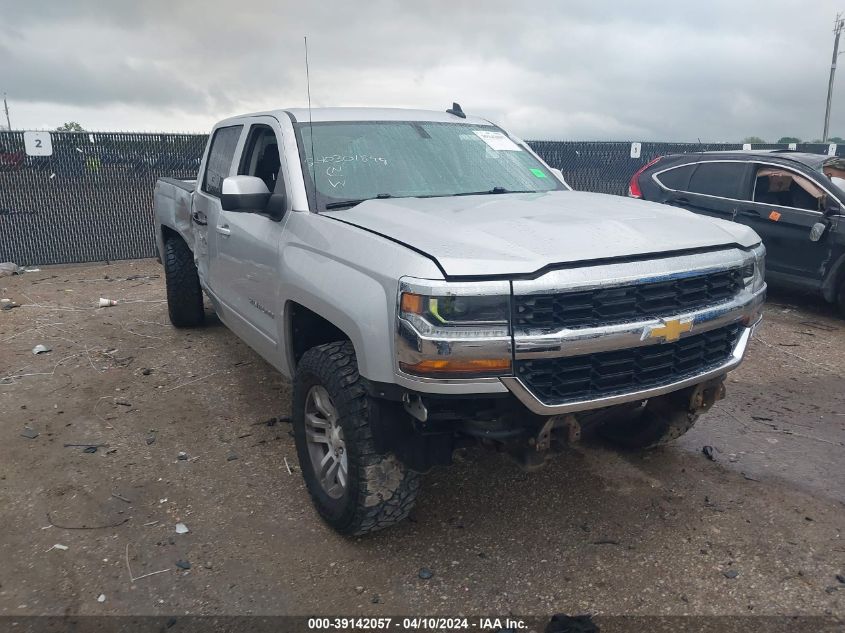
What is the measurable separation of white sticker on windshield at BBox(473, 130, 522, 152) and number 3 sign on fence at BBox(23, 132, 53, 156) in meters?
8.18

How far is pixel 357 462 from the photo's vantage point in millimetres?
2777

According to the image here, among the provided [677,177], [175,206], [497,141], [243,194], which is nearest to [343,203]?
[243,194]

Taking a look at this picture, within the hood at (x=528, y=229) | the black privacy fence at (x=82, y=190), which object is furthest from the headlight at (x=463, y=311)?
the black privacy fence at (x=82, y=190)

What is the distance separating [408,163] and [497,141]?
0.84 meters

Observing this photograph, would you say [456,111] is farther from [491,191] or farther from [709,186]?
[709,186]

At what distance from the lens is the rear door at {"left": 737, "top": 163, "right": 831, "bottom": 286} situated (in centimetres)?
685

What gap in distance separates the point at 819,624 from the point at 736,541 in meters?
0.55

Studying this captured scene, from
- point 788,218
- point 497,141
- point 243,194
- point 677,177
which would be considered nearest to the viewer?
point 243,194

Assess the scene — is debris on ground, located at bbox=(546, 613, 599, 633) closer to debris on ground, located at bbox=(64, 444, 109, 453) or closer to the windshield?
the windshield

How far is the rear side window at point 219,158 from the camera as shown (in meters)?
4.56

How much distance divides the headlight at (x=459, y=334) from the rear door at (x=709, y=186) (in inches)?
242

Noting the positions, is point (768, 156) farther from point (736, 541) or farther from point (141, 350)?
point (141, 350)

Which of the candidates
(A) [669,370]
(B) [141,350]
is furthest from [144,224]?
(A) [669,370]

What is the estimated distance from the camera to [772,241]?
7.23m
